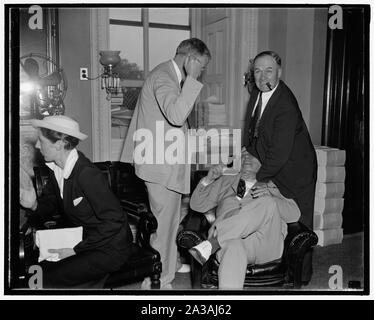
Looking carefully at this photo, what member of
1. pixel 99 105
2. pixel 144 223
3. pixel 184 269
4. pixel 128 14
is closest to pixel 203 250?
pixel 144 223

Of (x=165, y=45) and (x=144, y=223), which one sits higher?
(x=165, y=45)

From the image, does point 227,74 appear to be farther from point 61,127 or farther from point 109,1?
point 61,127

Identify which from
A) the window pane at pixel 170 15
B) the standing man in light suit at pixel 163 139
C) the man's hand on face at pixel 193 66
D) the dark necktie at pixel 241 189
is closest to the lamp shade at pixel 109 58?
the window pane at pixel 170 15

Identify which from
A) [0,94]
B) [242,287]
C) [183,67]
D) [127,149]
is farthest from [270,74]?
[0,94]

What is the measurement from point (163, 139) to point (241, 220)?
0.60m

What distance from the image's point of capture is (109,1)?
7.30 feet

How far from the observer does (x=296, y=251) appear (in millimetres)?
2375

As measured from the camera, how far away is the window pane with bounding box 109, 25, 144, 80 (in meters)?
3.13

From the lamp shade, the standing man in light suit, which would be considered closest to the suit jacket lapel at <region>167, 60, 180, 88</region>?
the standing man in light suit

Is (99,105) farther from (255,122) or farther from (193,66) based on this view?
(255,122)

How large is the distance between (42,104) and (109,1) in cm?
62

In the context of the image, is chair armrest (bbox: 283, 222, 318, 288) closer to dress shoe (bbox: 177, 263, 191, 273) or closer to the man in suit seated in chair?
the man in suit seated in chair

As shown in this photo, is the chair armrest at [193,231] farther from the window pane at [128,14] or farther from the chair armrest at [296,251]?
the window pane at [128,14]

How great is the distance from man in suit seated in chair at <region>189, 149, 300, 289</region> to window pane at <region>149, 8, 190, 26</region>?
851mm
